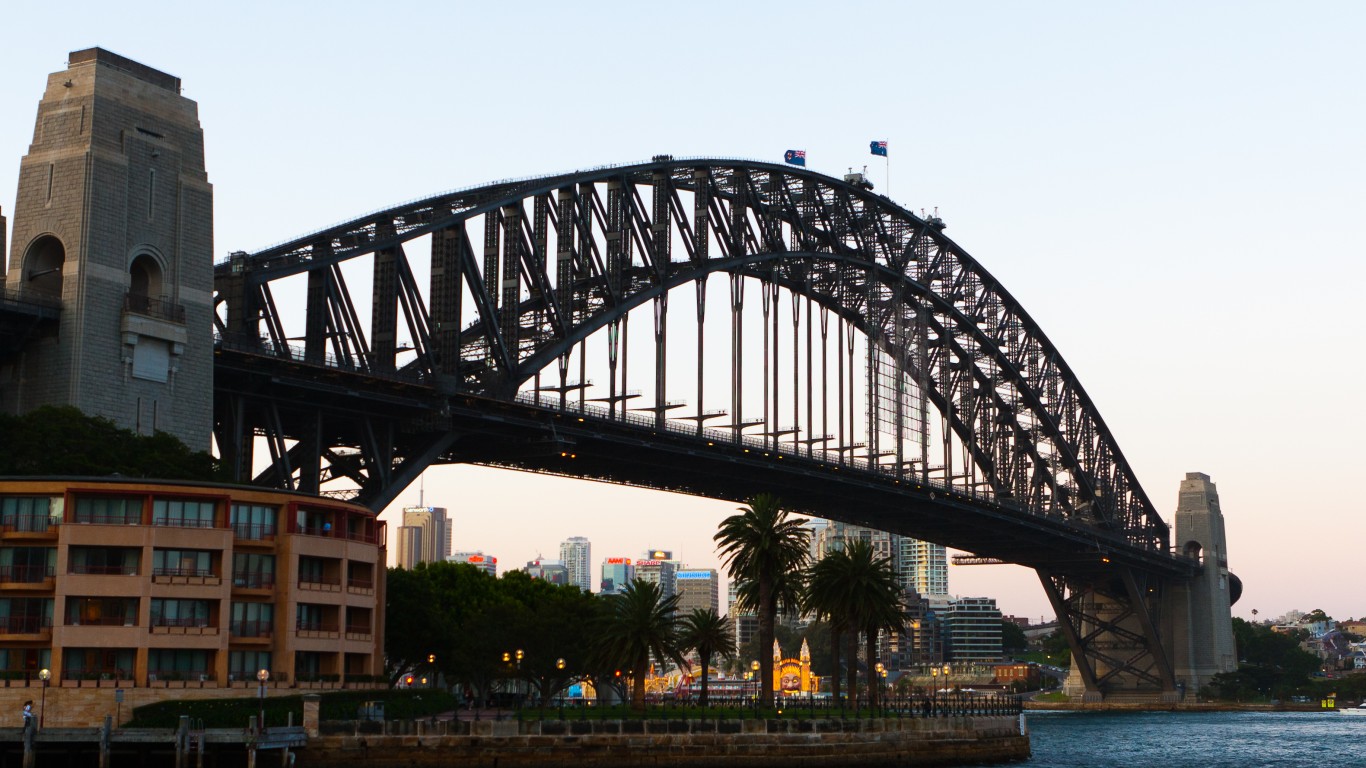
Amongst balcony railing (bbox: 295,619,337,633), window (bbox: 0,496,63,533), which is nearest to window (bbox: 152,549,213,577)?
window (bbox: 0,496,63,533)

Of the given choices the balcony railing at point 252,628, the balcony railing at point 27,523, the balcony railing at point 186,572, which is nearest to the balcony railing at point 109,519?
the balcony railing at point 27,523

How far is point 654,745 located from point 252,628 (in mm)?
18150

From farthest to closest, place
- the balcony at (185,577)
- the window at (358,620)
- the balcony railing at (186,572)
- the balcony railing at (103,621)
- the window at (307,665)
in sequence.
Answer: the window at (358,620)
the window at (307,665)
the balcony railing at (186,572)
the balcony at (185,577)
the balcony railing at (103,621)

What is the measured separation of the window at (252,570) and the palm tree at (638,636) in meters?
22.6

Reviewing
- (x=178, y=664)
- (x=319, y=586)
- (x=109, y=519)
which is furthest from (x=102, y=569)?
(x=319, y=586)

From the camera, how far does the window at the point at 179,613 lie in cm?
7150

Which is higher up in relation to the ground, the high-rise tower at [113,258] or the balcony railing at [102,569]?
the high-rise tower at [113,258]

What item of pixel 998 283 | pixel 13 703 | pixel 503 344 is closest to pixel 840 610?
pixel 503 344

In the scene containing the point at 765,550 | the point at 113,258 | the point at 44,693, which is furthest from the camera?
the point at 765,550

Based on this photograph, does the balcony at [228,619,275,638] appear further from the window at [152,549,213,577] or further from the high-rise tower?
the high-rise tower

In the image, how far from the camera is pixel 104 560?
71438 millimetres

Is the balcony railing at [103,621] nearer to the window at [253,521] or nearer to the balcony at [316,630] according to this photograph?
the window at [253,521]

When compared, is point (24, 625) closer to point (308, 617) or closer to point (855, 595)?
point (308, 617)

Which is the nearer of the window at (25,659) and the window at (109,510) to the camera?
the window at (25,659)
